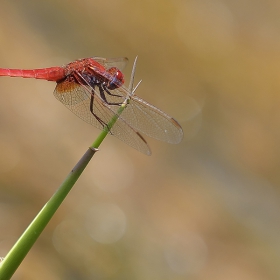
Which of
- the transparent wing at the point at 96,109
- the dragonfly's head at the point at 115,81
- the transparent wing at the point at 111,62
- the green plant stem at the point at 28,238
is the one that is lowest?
the green plant stem at the point at 28,238

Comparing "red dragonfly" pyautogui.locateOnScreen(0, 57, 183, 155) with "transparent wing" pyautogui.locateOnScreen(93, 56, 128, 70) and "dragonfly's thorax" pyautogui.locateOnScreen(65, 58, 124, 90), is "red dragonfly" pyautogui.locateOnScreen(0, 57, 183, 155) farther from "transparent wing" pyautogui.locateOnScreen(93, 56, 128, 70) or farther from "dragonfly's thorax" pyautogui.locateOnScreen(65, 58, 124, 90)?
"transparent wing" pyautogui.locateOnScreen(93, 56, 128, 70)

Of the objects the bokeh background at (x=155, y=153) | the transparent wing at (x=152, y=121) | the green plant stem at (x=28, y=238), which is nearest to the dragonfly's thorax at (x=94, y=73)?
the transparent wing at (x=152, y=121)

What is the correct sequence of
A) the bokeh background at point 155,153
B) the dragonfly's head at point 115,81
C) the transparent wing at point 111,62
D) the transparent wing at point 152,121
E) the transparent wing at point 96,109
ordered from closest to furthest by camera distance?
the transparent wing at point 96,109 → the transparent wing at point 152,121 → the dragonfly's head at point 115,81 → the transparent wing at point 111,62 → the bokeh background at point 155,153

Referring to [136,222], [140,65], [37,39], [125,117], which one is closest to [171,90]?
[140,65]

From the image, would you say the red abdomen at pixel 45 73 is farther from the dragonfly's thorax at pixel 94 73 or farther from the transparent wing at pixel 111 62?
the transparent wing at pixel 111 62

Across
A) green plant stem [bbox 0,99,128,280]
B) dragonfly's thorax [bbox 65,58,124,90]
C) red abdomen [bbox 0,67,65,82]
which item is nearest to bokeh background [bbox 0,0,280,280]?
red abdomen [bbox 0,67,65,82]

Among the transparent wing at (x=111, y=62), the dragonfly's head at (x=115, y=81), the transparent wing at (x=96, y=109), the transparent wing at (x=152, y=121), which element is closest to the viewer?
the transparent wing at (x=96, y=109)

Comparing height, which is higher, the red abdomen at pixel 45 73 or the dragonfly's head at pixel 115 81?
the dragonfly's head at pixel 115 81

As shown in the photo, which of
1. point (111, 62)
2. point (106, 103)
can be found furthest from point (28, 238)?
point (111, 62)

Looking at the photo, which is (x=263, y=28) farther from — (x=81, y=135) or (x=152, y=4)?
(x=81, y=135)
